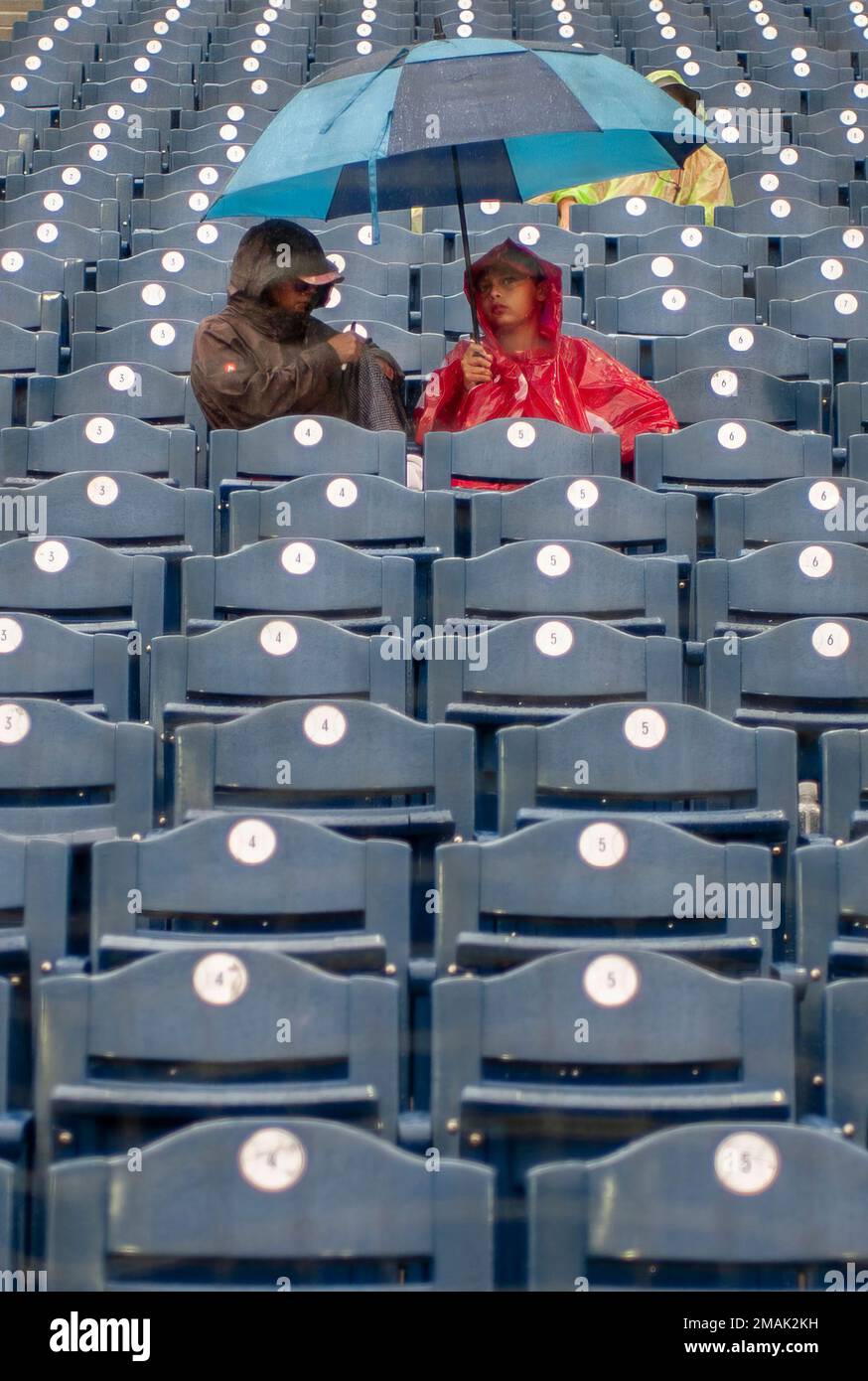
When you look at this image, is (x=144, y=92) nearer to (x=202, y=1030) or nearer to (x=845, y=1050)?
(x=202, y=1030)

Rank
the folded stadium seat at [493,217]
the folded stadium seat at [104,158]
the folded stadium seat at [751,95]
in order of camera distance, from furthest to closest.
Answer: the folded stadium seat at [751,95] < the folded stadium seat at [104,158] < the folded stadium seat at [493,217]

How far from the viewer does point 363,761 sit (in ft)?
6.84

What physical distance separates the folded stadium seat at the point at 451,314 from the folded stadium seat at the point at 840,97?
2143mm

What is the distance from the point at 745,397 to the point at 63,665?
1.56 m

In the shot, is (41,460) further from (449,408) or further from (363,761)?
(363,761)

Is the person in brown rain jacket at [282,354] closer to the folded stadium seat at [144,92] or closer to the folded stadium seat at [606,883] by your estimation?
the folded stadium seat at [606,883]

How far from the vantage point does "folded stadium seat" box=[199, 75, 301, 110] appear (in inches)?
215

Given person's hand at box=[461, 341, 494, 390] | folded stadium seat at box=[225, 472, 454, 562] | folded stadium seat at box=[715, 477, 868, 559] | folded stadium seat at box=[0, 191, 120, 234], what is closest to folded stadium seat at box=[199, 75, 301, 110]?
folded stadium seat at box=[0, 191, 120, 234]

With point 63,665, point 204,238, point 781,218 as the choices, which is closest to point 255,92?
point 204,238

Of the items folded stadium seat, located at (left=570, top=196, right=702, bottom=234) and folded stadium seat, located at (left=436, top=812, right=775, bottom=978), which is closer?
folded stadium seat, located at (left=436, top=812, right=775, bottom=978)

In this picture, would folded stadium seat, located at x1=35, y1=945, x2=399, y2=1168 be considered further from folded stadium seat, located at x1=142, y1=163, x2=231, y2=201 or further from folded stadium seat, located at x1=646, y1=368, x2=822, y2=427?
folded stadium seat, located at x1=142, y1=163, x2=231, y2=201

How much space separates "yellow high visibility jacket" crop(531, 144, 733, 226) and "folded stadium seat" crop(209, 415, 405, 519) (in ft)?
6.20

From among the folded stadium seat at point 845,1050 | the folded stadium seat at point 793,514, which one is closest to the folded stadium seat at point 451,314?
the folded stadium seat at point 793,514

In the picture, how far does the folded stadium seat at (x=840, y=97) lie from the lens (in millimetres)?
5395
